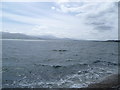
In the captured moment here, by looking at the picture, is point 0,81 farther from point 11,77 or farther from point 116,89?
point 116,89

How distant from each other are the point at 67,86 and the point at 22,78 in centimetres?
582

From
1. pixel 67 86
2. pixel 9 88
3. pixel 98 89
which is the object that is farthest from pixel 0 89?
pixel 98 89

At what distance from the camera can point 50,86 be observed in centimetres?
1456

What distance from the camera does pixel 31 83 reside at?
1568cm

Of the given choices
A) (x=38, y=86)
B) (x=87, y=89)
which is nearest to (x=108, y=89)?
(x=87, y=89)

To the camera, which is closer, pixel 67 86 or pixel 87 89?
pixel 87 89

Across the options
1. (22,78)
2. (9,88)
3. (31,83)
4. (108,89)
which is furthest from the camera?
(22,78)

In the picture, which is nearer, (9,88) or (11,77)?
(9,88)

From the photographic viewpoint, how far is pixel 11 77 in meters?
17.9

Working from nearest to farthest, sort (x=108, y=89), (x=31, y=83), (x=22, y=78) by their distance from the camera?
1. (x=108, y=89)
2. (x=31, y=83)
3. (x=22, y=78)

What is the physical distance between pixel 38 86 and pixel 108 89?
614 centimetres

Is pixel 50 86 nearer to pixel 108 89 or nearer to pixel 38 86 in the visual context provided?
pixel 38 86

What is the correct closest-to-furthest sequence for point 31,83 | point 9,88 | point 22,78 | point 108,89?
1. point 108,89
2. point 9,88
3. point 31,83
4. point 22,78

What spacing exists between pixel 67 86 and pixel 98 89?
2864mm
